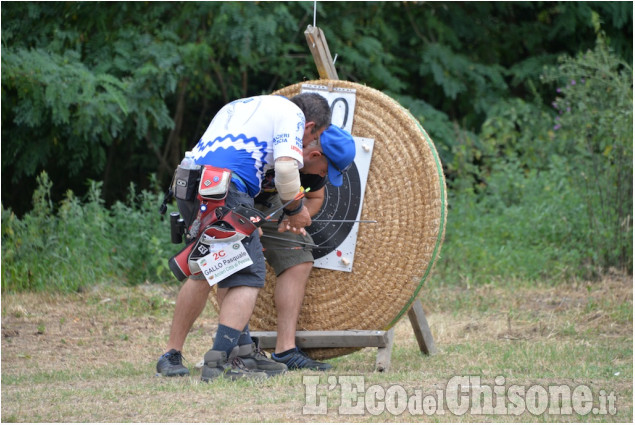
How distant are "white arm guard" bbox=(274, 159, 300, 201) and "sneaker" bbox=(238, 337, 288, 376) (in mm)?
820

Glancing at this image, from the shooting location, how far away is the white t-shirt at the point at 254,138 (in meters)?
4.20

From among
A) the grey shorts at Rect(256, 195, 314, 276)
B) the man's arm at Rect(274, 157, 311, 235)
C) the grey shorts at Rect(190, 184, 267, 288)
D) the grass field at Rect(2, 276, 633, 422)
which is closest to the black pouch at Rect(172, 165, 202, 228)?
the grey shorts at Rect(190, 184, 267, 288)

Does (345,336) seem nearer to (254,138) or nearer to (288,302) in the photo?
(288,302)

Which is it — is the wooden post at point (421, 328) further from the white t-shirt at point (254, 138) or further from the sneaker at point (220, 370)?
the white t-shirt at point (254, 138)

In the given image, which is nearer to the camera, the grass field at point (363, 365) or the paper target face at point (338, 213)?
the grass field at point (363, 365)

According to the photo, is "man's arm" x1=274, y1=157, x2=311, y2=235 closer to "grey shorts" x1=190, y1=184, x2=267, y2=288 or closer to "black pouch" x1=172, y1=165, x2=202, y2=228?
"grey shorts" x1=190, y1=184, x2=267, y2=288

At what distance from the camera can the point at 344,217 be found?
5047mm

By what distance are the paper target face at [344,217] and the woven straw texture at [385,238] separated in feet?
0.12

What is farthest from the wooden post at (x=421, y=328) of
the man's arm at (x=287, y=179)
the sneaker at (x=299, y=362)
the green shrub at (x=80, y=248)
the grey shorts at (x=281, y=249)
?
the green shrub at (x=80, y=248)

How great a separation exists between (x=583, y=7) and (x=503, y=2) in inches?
42.6

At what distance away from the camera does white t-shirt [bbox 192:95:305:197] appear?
4195 millimetres

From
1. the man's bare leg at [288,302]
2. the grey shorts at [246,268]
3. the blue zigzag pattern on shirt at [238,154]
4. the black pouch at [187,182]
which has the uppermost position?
the blue zigzag pattern on shirt at [238,154]

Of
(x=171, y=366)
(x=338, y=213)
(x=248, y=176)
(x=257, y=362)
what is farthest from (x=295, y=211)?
(x=171, y=366)

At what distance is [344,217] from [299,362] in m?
0.87
